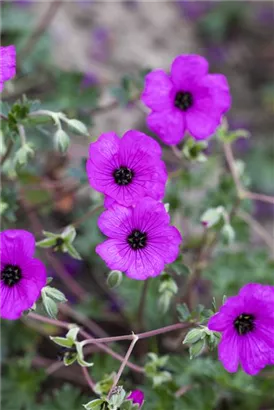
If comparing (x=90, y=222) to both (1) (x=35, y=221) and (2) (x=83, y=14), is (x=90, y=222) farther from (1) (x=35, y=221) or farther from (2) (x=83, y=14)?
(2) (x=83, y=14)

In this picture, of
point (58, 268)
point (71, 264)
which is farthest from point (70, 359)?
point (71, 264)

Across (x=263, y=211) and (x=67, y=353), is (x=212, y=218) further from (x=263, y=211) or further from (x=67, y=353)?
(x=263, y=211)

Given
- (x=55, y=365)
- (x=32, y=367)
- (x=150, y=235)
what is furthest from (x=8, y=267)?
(x=32, y=367)

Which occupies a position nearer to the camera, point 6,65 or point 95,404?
point 95,404

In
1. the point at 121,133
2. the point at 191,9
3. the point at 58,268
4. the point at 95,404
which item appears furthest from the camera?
the point at 191,9

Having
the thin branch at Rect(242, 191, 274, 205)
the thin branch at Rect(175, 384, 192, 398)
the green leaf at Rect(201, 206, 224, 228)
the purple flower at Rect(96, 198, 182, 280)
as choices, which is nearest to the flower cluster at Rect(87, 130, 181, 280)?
the purple flower at Rect(96, 198, 182, 280)

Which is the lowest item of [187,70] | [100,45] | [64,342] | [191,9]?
[64,342]
